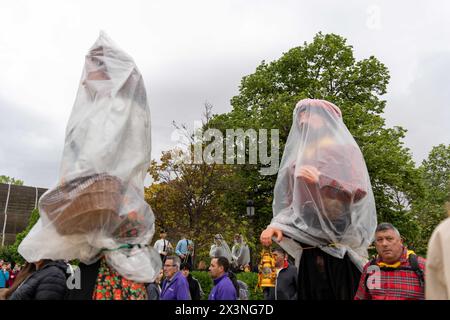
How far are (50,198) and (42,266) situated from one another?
0.55 metres

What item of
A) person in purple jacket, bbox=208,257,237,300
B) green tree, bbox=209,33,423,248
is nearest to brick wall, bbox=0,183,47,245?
green tree, bbox=209,33,423,248

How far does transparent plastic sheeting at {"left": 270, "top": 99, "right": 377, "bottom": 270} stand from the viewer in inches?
146

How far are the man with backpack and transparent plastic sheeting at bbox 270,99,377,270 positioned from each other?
0.17 m

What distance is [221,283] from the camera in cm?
694

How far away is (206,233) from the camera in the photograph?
49.5ft

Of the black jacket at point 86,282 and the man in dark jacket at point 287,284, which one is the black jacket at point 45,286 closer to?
the black jacket at point 86,282

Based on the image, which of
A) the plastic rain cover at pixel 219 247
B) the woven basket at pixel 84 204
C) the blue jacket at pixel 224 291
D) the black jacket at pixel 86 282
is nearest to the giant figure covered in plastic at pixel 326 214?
the woven basket at pixel 84 204

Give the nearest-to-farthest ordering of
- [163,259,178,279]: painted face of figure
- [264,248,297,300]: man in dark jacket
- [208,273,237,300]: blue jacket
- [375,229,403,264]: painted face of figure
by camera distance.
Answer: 1. [375,229,403,264]: painted face of figure
2. [208,273,237,300]: blue jacket
3. [264,248,297,300]: man in dark jacket
4. [163,259,178,279]: painted face of figure

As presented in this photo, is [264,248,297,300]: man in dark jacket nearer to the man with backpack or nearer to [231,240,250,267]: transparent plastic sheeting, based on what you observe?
the man with backpack

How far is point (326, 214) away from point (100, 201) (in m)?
1.79

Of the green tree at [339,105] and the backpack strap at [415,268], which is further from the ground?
the green tree at [339,105]

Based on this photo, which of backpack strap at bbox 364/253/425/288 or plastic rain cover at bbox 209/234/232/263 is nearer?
backpack strap at bbox 364/253/425/288

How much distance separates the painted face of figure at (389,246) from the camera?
12.1 ft

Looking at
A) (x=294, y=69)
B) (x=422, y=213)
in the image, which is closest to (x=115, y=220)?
(x=294, y=69)
